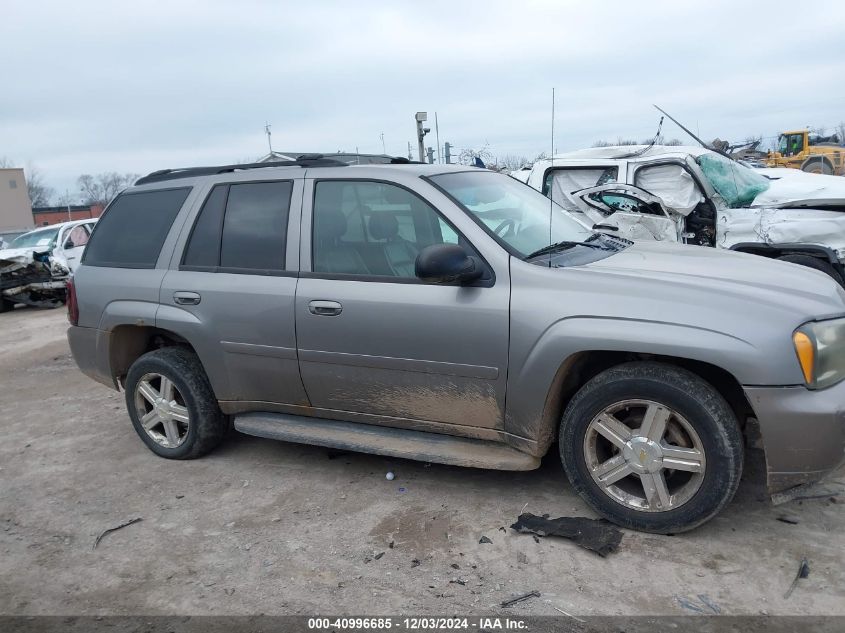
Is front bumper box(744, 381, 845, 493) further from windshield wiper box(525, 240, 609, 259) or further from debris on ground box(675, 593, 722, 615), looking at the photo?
windshield wiper box(525, 240, 609, 259)

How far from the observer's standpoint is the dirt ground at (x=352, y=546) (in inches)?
115

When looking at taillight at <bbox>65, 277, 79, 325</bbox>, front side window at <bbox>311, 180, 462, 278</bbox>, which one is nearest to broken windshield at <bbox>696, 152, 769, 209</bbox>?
front side window at <bbox>311, 180, 462, 278</bbox>

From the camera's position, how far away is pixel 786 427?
294 centimetres

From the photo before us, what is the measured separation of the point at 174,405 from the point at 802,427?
146 inches

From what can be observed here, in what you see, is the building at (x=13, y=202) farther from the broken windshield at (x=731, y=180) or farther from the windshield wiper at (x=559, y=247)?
the windshield wiper at (x=559, y=247)

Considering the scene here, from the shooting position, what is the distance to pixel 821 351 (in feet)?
9.70

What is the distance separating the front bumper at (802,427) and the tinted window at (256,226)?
8.75ft

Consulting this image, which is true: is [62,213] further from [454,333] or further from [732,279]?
[732,279]

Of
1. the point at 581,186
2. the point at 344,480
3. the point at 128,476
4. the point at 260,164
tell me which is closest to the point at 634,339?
the point at 344,480

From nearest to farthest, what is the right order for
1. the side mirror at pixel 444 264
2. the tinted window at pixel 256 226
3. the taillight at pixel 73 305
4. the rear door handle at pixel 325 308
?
the side mirror at pixel 444 264 → the rear door handle at pixel 325 308 → the tinted window at pixel 256 226 → the taillight at pixel 73 305

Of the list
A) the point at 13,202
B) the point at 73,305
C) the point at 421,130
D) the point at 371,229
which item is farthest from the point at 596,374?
the point at 13,202

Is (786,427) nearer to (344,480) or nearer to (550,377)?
(550,377)

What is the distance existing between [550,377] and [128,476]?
2.92 m

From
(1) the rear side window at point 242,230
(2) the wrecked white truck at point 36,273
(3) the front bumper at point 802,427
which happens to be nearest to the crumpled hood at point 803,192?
(3) the front bumper at point 802,427
